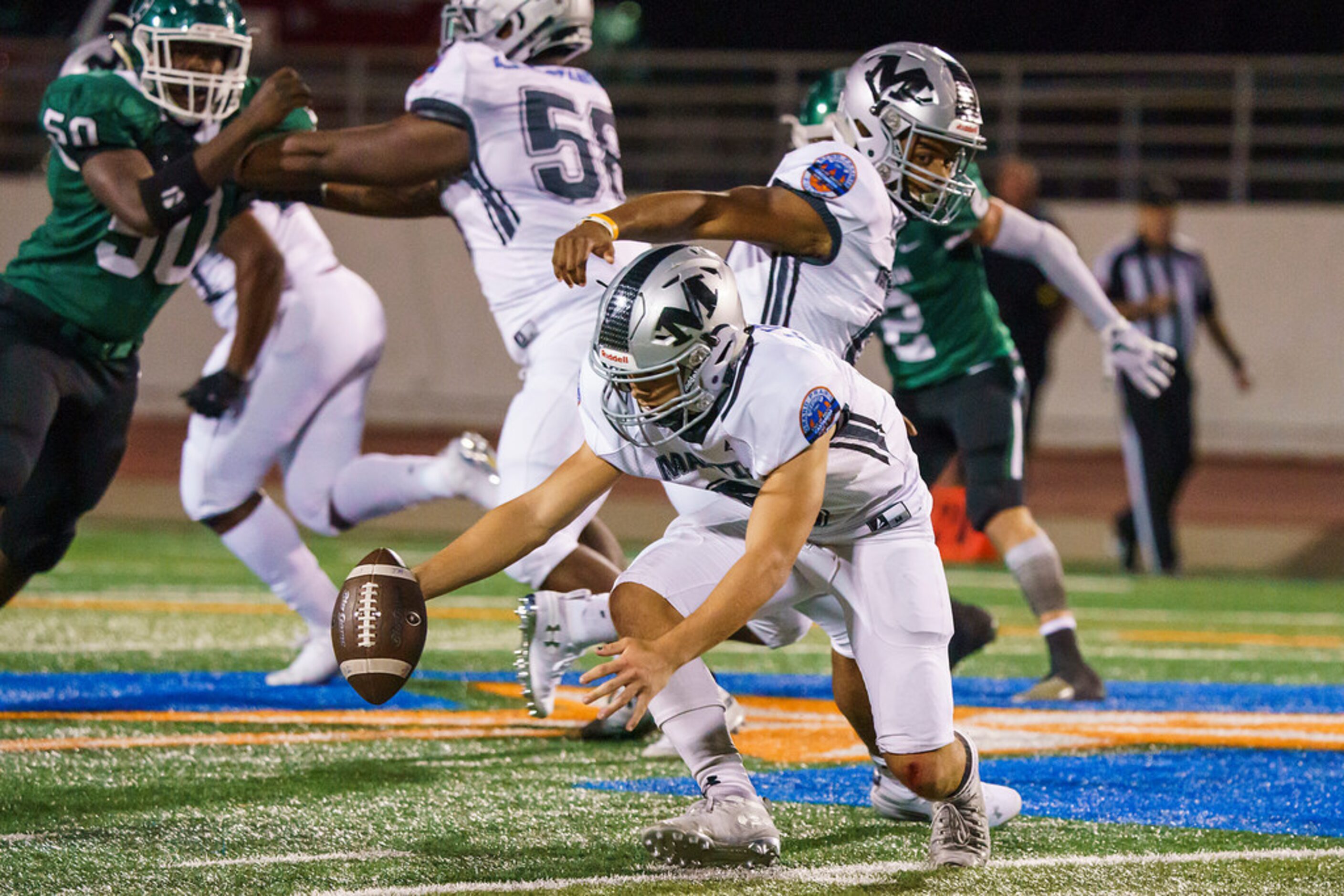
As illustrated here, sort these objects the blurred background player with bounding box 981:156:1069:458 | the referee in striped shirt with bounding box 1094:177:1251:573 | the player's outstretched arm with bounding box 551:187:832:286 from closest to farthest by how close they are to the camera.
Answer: the player's outstretched arm with bounding box 551:187:832:286 < the referee in striped shirt with bounding box 1094:177:1251:573 < the blurred background player with bounding box 981:156:1069:458

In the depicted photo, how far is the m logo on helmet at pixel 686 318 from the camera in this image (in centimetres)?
330

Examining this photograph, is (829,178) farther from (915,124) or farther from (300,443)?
(300,443)

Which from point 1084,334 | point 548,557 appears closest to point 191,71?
point 548,557

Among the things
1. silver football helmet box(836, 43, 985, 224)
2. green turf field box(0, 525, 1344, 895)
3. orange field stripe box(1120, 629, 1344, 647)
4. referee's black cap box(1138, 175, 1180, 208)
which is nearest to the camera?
green turf field box(0, 525, 1344, 895)

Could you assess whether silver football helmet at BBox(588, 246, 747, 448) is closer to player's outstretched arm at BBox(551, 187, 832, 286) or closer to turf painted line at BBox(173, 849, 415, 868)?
player's outstretched arm at BBox(551, 187, 832, 286)

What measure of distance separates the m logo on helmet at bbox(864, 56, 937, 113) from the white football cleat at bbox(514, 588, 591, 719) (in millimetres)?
1386

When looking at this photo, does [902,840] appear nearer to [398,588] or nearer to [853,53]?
[398,588]

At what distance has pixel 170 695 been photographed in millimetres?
5453

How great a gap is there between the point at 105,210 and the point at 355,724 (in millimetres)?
1554

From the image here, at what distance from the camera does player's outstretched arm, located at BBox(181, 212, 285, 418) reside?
547cm

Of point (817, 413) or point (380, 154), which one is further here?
point (380, 154)

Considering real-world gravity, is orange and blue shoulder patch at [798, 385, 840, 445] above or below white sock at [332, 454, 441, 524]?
above

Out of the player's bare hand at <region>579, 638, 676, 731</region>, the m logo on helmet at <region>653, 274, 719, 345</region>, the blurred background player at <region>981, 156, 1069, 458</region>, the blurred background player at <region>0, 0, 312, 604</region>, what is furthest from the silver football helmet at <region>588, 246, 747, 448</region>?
the blurred background player at <region>981, 156, 1069, 458</region>

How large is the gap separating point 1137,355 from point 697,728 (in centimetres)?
263
